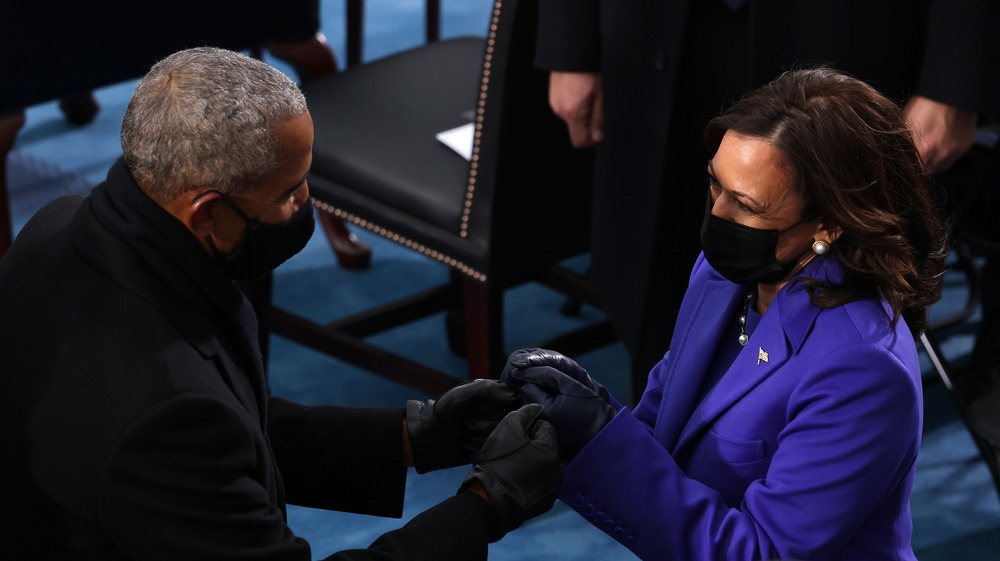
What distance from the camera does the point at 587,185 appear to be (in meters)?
2.76

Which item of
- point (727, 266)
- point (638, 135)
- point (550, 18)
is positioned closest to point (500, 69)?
point (550, 18)

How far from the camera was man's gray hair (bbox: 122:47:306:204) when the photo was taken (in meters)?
1.41

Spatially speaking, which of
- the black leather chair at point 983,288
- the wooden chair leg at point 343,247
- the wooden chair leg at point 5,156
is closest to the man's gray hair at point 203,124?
the black leather chair at point 983,288

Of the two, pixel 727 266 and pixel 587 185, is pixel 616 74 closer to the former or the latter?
pixel 587 185

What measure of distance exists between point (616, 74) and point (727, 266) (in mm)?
842

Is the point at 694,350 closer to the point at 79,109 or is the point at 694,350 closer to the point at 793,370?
the point at 793,370

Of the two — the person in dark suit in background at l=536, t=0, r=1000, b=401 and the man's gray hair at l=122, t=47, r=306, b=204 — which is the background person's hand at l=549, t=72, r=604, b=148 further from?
the man's gray hair at l=122, t=47, r=306, b=204

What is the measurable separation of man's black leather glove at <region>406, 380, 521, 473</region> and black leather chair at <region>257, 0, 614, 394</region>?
779mm

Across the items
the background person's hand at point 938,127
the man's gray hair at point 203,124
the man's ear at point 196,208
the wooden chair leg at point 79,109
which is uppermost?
the man's gray hair at point 203,124

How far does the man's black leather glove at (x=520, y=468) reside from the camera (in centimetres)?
161

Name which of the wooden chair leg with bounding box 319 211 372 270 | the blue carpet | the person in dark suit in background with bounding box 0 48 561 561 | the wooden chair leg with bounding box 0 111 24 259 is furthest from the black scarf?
the wooden chair leg with bounding box 319 211 372 270

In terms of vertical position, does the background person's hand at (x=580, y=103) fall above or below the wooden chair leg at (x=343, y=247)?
above

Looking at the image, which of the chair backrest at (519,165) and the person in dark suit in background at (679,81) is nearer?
the person in dark suit in background at (679,81)

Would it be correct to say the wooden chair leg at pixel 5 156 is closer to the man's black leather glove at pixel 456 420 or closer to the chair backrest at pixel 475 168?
the chair backrest at pixel 475 168
